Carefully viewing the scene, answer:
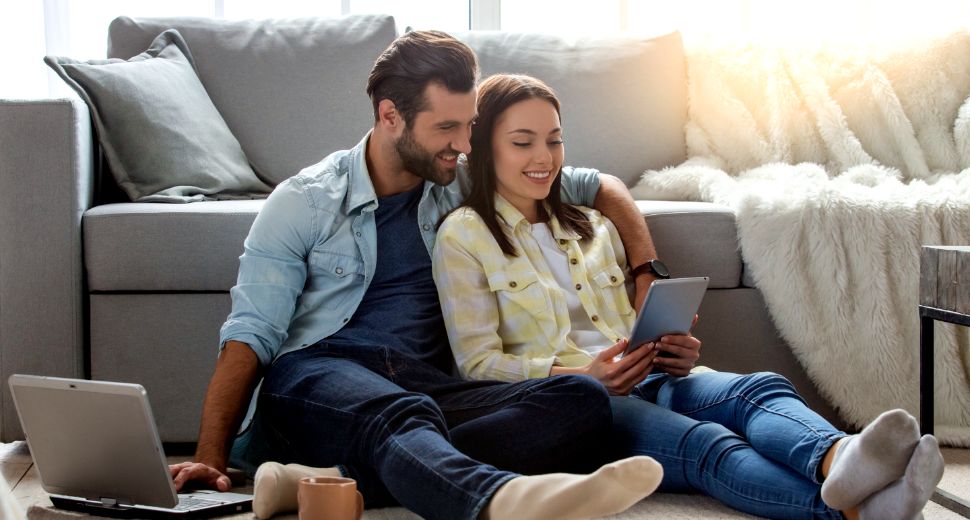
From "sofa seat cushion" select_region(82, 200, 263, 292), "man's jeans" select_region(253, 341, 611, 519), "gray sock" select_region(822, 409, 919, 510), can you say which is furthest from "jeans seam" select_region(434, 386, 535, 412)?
"sofa seat cushion" select_region(82, 200, 263, 292)

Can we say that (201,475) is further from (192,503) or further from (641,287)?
(641,287)

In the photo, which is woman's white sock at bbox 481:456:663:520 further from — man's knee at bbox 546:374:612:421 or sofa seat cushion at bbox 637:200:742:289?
sofa seat cushion at bbox 637:200:742:289

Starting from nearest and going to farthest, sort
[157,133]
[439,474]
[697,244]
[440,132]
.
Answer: [439,474]
[440,132]
[697,244]
[157,133]

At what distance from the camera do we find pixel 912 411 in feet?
6.77

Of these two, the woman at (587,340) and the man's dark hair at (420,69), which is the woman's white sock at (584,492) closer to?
the woman at (587,340)

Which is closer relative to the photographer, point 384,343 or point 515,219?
point 384,343

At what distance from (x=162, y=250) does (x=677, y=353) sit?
96cm

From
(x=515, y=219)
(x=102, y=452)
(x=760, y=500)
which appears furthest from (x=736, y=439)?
(x=102, y=452)

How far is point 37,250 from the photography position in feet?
6.56

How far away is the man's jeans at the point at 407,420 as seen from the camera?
55.8 inches

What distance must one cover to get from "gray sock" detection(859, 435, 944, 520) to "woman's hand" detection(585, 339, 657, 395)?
0.46 meters

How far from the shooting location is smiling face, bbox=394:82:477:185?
1797mm

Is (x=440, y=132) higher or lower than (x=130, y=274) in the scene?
higher

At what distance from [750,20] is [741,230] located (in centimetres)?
150
